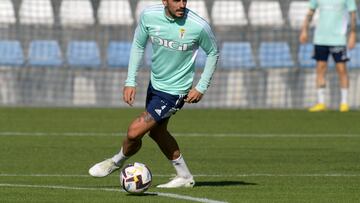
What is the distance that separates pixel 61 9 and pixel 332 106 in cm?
600

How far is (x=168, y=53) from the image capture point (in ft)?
39.7

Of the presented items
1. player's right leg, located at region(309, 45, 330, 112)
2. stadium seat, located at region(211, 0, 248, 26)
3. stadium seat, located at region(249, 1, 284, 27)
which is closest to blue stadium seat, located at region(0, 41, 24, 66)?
stadium seat, located at region(211, 0, 248, 26)

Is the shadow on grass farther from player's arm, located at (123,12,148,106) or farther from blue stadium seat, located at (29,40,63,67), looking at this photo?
blue stadium seat, located at (29,40,63,67)

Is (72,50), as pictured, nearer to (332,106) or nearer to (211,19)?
(211,19)

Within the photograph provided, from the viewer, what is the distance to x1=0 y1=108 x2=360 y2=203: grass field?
11.8 metres

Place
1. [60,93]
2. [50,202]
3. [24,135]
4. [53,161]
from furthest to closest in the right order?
1. [60,93]
2. [24,135]
3. [53,161]
4. [50,202]

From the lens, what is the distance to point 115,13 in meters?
27.1

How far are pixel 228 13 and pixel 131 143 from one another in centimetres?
1528

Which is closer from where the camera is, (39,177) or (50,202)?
(50,202)

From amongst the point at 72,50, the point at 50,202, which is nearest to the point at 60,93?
the point at 72,50

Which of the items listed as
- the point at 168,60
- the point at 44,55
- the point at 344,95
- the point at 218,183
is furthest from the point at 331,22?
the point at 168,60

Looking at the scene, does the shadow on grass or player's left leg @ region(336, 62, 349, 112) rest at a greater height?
the shadow on grass

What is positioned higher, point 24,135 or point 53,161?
point 53,161

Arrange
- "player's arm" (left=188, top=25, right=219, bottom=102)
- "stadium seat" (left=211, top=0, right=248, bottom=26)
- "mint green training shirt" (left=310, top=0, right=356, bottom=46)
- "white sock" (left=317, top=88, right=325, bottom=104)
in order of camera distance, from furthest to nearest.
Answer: "stadium seat" (left=211, top=0, right=248, bottom=26) → "white sock" (left=317, top=88, right=325, bottom=104) → "mint green training shirt" (left=310, top=0, right=356, bottom=46) → "player's arm" (left=188, top=25, right=219, bottom=102)
